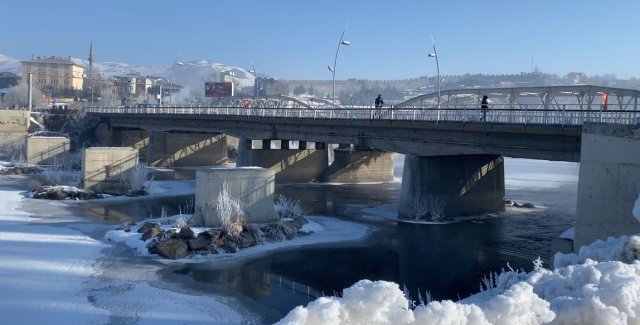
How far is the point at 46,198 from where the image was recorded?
1436 inches

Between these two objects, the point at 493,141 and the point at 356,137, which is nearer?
the point at 493,141

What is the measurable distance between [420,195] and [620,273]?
2580 centimetres

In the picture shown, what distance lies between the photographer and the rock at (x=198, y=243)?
886 inches

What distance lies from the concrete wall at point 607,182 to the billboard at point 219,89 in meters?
153

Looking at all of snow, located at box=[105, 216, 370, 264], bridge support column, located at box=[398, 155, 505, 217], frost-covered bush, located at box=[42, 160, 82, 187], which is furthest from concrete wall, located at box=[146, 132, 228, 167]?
bridge support column, located at box=[398, 155, 505, 217]

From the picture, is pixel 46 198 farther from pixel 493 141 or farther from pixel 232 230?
pixel 493 141

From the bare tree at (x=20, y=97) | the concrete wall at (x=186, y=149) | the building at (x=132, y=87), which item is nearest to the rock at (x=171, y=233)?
the concrete wall at (x=186, y=149)

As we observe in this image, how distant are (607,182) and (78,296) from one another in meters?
16.1

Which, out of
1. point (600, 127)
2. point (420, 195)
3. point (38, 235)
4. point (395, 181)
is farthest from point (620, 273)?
point (395, 181)

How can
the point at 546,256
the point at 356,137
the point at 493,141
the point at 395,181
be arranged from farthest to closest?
the point at 395,181 < the point at 356,137 < the point at 493,141 < the point at 546,256

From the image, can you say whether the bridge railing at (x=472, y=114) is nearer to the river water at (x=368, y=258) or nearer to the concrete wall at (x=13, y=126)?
the river water at (x=368, y=258)

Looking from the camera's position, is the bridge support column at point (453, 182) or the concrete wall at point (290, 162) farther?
the concrete wall at point (290, 162)

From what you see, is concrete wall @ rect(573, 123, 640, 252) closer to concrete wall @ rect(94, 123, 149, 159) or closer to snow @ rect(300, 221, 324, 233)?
snow @ rect(300, 221, 324, 233)

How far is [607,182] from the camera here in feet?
63.4
